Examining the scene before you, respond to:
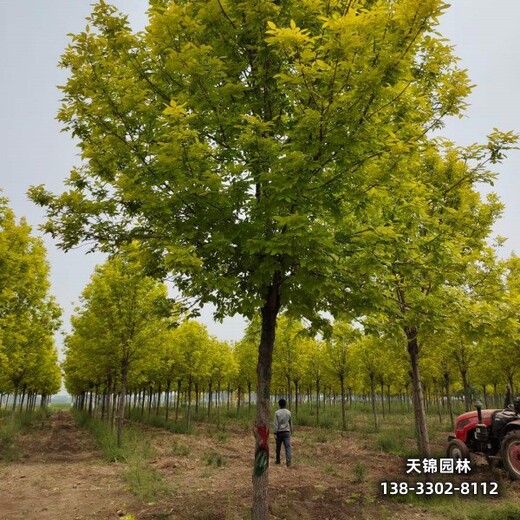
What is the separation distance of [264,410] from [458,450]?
7666mm

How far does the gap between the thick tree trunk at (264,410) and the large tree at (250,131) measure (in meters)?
0.03

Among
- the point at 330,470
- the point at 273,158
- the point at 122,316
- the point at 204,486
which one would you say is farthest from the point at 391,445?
the point at 273,158

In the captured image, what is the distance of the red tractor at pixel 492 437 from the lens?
9.59m

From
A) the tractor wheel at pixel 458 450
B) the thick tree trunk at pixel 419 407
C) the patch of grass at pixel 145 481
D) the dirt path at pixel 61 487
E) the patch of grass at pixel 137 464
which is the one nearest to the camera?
the dirt path at pixel 61 487

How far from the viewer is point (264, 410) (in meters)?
6.48

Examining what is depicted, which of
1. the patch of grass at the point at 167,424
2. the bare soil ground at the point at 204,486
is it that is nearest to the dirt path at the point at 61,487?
the bare soil ground at the point at 204,486

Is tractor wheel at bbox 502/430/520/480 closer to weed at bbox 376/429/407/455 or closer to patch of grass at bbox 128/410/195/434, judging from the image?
weed at bbox 376/429/407/455

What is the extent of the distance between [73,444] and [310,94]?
801 inches

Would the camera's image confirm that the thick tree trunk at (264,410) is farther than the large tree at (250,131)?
Yes

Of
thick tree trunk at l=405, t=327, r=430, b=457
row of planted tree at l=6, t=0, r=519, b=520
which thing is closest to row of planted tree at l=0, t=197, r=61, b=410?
row of planted tree at l=6, t=0, r=519, b=520

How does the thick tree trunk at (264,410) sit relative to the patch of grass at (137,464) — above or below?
above

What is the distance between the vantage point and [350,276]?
5.65m

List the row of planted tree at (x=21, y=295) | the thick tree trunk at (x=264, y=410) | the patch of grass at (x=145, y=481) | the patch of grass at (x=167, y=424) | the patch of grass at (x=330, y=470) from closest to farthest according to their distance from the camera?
the thick tree trunk at (x=264, y=410)
the patch of grass at (x=145, y=481)
the patch of grass at (x=330, y=470)
the row of planted tree at (x=21, y=295)
the patch of grass at (x=167, y=424)

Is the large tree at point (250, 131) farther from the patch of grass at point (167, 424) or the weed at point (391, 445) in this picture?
the patch of grass at point (167, 424)
